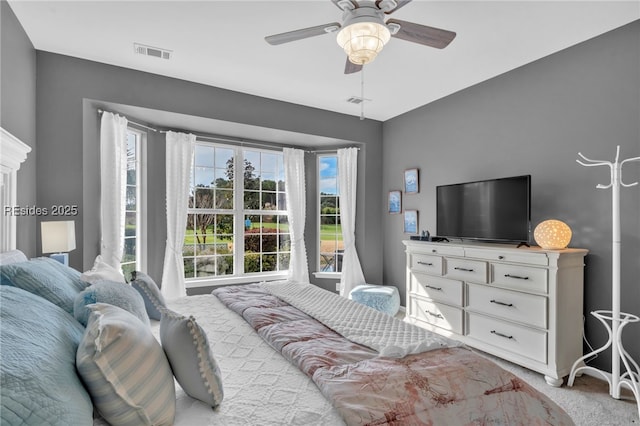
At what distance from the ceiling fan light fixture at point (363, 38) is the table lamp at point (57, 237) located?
244 cm

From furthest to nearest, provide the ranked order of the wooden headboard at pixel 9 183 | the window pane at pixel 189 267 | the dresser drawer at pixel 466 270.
A: the window pane at pixel 189 267 < the dresser drawer at pixel 466 270 < the wooden headboard at pixel 9 183

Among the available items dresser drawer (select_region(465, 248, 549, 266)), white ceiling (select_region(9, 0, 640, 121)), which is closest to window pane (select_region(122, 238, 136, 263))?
white ceiling (select_region(9, 0, 640, 121))

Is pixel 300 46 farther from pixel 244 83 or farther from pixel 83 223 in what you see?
pixel 83 223

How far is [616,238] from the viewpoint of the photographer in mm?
2299

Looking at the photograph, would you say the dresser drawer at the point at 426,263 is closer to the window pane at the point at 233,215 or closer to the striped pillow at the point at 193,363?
the window pane at the point at 233,215

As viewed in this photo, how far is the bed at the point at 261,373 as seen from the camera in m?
0.83

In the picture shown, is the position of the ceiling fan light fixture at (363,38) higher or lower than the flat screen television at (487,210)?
higher

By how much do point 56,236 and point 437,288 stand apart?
11.0 feet

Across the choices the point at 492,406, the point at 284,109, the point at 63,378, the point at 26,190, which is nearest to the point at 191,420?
the point at 63,378

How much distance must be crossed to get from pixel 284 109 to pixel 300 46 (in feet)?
4.37

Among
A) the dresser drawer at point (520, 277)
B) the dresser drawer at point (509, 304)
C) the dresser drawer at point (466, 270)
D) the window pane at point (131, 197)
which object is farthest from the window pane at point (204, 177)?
the dresser drawer at point (520, 277)

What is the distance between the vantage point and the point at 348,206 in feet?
15.6

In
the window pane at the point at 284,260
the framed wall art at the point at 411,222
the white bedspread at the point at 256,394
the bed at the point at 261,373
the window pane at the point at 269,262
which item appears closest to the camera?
the bed at the point at 261,373

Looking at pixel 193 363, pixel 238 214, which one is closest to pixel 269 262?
pixel 238 214
